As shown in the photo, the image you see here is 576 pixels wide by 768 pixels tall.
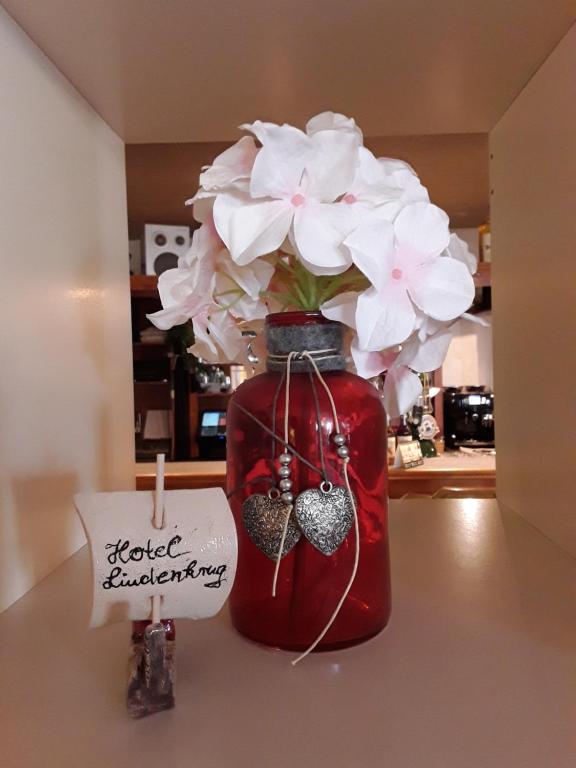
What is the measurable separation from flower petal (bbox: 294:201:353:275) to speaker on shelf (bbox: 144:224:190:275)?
10.7ft

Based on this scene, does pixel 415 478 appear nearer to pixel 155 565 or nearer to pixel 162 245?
pixel 162 245

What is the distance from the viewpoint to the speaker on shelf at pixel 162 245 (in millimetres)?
3639

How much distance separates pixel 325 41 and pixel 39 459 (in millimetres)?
529

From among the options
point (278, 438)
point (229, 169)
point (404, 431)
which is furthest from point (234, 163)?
point (404, 431)

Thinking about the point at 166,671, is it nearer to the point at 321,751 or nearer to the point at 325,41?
the point at 321,751

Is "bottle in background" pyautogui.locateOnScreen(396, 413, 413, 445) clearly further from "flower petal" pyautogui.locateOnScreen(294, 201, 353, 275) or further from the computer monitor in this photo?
"flower petal" pyautogui.locateOnScreen(294, 201, 353, 275)

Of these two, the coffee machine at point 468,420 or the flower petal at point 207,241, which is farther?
the coffee machine at point 468,420

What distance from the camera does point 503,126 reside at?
899 mm

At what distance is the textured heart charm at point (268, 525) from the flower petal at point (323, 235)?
179 mm

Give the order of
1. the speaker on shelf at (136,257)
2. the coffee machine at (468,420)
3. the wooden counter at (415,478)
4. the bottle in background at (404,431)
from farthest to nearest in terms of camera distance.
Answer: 1. the speaker on shelf at (136,257)
2. the coffee machine at (468,420)
3. the bottle in background at (404,431)
4. the wooden counter at (415,478)

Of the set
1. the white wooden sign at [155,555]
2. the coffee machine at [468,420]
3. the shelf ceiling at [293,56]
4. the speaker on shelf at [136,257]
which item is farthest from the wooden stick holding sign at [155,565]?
the speaker on shelf at [136,257]

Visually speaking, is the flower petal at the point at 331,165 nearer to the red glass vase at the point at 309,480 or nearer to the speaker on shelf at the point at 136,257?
the red glass vase at the point at 309,480

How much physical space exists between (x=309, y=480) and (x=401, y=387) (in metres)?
0.14

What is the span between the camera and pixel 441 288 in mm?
492
